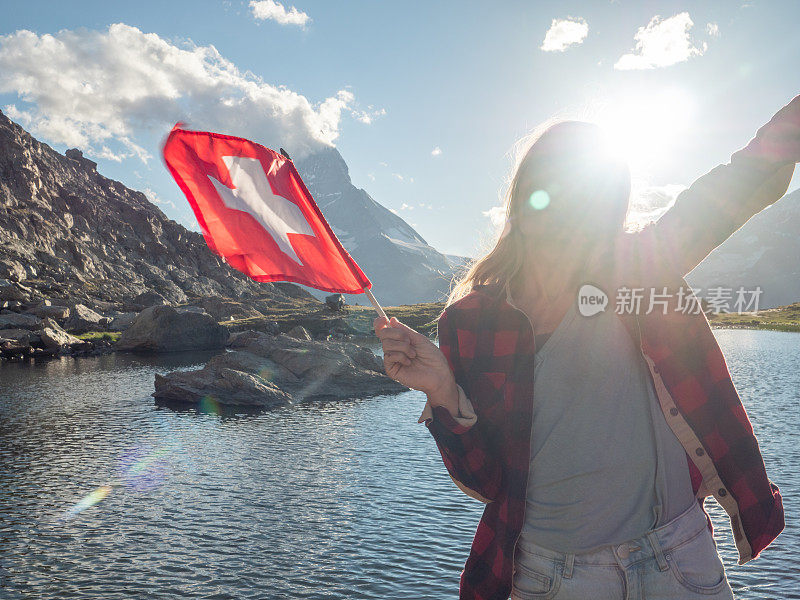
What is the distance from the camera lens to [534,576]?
8.98 feet

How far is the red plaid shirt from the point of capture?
2732 millimetres

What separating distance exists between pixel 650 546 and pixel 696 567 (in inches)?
8.3

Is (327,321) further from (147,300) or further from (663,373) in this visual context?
(663,373)

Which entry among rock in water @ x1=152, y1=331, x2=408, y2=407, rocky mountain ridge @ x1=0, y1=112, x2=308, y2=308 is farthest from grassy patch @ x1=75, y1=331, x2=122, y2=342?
rock in water @ x1=152, y1=331, x2=408, y2=407

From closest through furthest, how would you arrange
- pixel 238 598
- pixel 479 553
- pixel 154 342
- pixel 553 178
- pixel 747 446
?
pixel 747 446, pixel 479 553, pixel 553 178, pixel 238 598, pixel 154 342

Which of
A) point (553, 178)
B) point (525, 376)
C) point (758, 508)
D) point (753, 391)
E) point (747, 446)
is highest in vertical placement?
point (553, 178)

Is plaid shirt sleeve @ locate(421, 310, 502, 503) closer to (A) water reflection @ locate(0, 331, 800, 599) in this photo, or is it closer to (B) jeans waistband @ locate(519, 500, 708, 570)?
(B) jeans waistband @ locate(519, 500, 708, 570)

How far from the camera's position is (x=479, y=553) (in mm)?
2928

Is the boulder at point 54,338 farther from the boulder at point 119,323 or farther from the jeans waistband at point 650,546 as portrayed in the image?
the jeans waistband at point 650,546

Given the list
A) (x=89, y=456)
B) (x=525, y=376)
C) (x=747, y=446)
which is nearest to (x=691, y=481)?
(x=747, y=446)

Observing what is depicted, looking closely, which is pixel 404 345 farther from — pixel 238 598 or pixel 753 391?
pixel 753 391

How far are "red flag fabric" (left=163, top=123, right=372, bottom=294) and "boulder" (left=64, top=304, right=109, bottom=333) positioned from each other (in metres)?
72.9

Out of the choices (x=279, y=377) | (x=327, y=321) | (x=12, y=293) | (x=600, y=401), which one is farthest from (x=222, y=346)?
(x=600, y=401)

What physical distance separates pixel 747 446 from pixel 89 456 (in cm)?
2373
